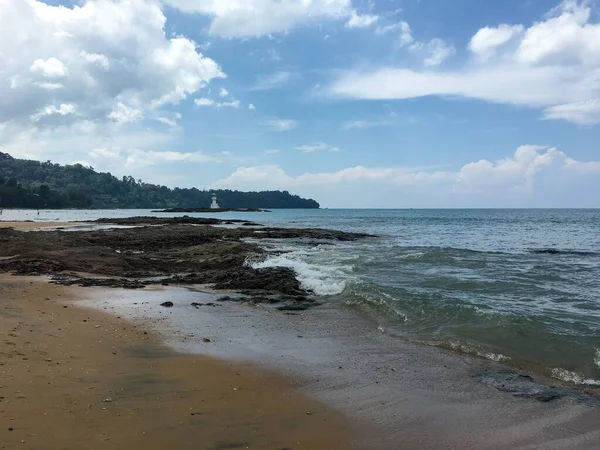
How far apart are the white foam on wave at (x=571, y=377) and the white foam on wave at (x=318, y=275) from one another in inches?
270

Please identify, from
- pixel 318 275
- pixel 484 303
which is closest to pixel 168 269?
pixel 318 275

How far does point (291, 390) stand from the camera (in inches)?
221

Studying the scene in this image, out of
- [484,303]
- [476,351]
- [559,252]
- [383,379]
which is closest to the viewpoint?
[383,379]

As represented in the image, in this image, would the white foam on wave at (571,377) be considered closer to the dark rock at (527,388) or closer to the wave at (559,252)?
the dark rock at (527,388)

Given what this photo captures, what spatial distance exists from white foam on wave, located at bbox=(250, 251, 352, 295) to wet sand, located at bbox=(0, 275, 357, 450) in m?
6.93

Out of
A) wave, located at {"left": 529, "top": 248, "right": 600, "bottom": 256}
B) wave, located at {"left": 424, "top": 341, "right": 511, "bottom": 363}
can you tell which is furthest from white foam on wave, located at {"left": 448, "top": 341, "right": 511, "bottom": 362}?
wave, located at {"left": 529, "top": 248, "right": 600, "bottom": 256}

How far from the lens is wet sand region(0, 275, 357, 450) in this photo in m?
4.15

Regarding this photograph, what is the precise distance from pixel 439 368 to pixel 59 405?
5220mm

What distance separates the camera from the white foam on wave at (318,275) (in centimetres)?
1367

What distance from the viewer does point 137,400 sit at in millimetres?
5004

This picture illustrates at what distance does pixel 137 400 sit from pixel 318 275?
11359mm

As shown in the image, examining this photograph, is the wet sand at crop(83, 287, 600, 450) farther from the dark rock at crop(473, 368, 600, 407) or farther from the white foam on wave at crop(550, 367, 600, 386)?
the white foam on wave at crop(550, 367, 600, 386)

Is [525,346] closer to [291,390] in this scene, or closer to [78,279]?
[291,390]

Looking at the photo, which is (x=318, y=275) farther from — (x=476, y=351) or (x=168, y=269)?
(x=476, y=351)
